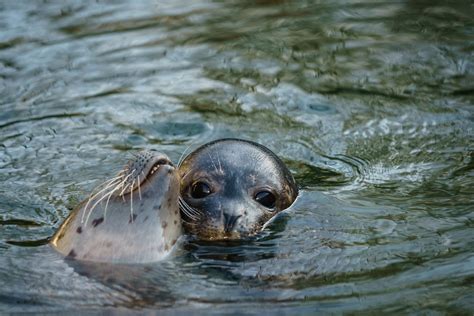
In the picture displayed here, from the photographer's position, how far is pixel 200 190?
6.48 metres

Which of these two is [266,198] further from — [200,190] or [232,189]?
[200,190]

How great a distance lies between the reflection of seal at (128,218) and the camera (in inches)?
225

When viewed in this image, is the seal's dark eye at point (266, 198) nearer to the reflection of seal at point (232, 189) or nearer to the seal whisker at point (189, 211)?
the reflection of seal at point (232, 189)

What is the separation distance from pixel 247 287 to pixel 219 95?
10.8 feet

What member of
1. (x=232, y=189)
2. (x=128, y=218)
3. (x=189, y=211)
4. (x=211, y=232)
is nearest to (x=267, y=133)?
(x=232, y=189)

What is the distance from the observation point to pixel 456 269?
5734 millimetres

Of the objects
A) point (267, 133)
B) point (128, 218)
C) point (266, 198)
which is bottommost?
point (267, 133)

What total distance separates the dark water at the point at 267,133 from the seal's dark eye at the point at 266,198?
139 mm

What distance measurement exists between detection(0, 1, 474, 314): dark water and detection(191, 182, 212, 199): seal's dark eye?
1.38 feet

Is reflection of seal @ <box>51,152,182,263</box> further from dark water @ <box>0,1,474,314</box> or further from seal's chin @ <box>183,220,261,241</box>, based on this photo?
seal's chin @ <box>183,220,261,241</box>

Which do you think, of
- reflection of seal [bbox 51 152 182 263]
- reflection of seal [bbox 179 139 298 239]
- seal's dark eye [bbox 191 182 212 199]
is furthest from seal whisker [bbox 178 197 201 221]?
reflection of seal [bbox 51 152 182 263]

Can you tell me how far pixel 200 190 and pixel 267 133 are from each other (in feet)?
5.37

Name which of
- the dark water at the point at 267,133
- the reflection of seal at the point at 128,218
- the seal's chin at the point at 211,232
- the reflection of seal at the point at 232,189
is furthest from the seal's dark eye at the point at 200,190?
the reflection of seal at the point at 128,218

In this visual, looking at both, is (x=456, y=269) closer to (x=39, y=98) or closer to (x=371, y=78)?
(x=371, y=78)
